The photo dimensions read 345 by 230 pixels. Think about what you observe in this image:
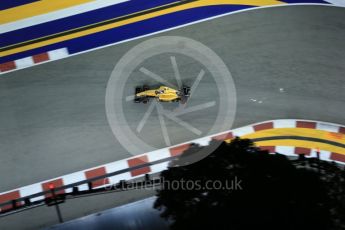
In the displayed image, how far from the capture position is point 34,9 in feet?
47.3

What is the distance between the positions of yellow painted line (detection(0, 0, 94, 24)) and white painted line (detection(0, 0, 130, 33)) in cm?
10

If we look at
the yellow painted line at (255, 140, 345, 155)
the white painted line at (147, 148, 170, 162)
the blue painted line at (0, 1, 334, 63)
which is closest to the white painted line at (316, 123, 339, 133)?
the yellow painted line at (255, 140, 345, 155)

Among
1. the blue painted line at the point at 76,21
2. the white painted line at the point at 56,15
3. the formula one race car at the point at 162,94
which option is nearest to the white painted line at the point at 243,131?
the formula one race car at the point at 162,94

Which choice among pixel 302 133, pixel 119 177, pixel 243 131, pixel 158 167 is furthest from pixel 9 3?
pixel 302 133

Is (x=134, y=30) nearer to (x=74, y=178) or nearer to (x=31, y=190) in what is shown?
(x=74, y=178)

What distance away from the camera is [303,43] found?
14289 mm

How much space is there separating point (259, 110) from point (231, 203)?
644cm

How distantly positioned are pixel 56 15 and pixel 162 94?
4.52m

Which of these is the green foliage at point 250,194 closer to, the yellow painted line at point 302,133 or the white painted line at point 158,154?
the white painted line at point 158,154

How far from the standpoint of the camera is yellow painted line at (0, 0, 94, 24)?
14.3m

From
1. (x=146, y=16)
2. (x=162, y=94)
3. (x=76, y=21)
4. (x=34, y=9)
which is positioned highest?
(x=34, y=9)

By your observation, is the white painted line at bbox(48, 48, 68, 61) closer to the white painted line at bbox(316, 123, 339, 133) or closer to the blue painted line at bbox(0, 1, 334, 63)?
the blue painted line at bbox(0, 1, 334, 63)

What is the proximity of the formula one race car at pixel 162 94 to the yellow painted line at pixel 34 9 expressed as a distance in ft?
12.2

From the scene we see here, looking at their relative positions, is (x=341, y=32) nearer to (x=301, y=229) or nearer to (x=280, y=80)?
(x=280, y=80)
